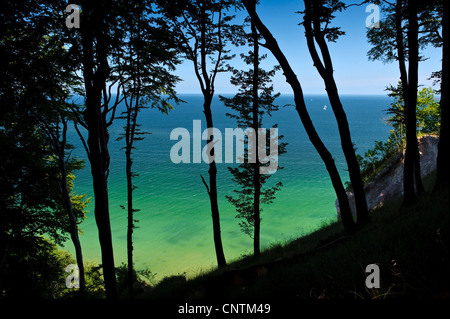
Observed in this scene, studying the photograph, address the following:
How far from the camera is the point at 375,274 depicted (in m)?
3.35

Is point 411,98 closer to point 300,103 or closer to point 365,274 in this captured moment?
point 300,103

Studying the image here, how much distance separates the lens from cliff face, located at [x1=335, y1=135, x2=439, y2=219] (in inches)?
548

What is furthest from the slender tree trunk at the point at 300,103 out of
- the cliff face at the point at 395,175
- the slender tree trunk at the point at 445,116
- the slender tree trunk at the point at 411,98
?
the cliff face at the point at 395,175

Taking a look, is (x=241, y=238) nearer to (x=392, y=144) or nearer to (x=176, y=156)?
(x=392, y=144)

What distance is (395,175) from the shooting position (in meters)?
15.5

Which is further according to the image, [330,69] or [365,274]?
[330,69]

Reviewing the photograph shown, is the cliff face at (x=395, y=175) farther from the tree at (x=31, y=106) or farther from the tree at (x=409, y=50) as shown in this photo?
the tree at (x=31, y=106)

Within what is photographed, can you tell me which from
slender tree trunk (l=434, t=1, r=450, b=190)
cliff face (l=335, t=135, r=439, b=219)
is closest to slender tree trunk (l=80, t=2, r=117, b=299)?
slender tree trunk (l=434, t=1, r=450, b=190)

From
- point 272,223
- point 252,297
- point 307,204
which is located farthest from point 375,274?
point 307,204

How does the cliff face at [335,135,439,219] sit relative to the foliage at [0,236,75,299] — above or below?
above

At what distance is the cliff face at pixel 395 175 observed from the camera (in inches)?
548

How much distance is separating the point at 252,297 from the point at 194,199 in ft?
127

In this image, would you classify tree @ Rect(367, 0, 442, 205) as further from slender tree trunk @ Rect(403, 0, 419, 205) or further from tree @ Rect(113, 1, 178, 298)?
tree @ Rect(113, 1, 178, 298)

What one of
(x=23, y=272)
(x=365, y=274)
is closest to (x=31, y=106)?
(x=23, y=272)
